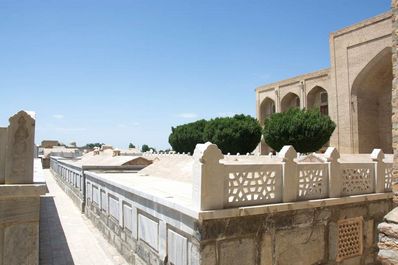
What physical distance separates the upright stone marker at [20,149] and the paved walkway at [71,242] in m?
4.23

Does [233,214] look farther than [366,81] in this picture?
No

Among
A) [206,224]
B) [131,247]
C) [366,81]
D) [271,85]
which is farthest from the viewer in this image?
[271,85]

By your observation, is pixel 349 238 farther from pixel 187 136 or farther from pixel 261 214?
pixel 187 136

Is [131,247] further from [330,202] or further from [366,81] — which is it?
[366,81]

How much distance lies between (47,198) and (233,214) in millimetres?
14091

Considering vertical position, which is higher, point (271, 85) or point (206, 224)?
point (271, 85)

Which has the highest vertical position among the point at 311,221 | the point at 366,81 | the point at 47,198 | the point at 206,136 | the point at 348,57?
the point at 348,57

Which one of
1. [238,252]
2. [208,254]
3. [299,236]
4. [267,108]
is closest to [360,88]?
[267,108]

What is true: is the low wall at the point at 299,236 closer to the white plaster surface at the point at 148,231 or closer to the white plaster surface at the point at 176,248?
the white plaster surface at the point at 176,248

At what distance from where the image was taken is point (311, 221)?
6.07 meters

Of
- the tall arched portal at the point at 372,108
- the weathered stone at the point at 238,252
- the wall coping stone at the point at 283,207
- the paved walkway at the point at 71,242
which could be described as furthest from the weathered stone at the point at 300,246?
the tall arched portal at the point at 372,108

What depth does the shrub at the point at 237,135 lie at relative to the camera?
35.9m

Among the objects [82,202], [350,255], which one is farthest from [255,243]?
[82,202]

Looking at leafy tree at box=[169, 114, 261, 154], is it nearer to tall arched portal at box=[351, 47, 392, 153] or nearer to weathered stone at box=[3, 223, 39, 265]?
tall arched portal at box=[351, 47, 392, 153]
